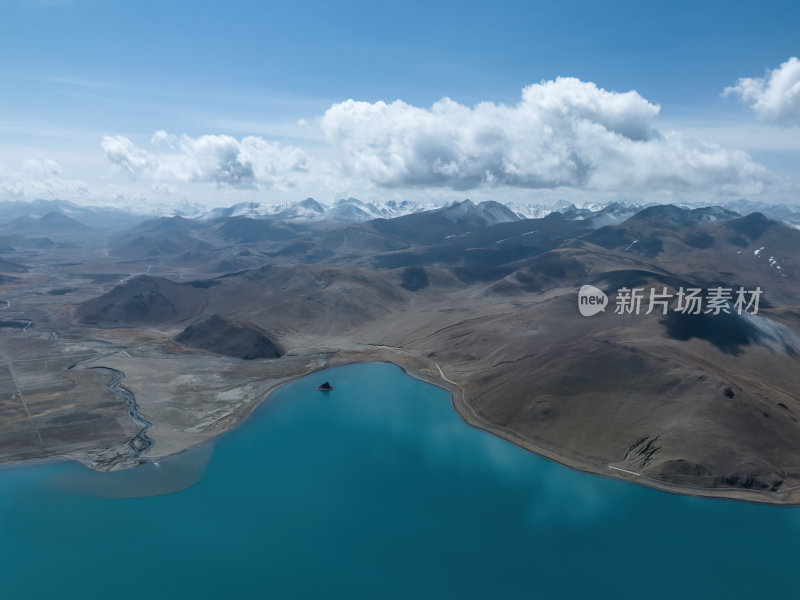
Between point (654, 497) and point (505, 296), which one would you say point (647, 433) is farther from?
point (505, 296)

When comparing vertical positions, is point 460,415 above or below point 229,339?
below

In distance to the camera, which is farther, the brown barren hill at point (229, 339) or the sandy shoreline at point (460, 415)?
the brown barren hill at point (229, 339)

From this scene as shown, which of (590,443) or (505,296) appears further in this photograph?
(505,296)

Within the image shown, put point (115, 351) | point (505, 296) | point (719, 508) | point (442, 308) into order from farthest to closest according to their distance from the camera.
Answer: point (505, 296), point (442, 308), point (115, 351), point (719, 508)

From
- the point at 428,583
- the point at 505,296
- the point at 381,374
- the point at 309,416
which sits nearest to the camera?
the point at 428,583

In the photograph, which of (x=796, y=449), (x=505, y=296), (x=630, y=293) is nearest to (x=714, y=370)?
(x=796, y=449)

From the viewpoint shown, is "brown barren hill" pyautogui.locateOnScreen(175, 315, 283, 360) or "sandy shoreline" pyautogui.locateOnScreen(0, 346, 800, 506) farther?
"brown barren hill" pyautogui.locateOnScreen(175, 315, 283, 360)

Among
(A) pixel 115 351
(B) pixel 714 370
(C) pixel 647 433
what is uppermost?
(B) pixel 714 370

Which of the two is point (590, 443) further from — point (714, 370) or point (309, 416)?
point (309, 416)

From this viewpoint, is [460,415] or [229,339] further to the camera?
[229,339]

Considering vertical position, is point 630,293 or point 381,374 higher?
point 630,293
